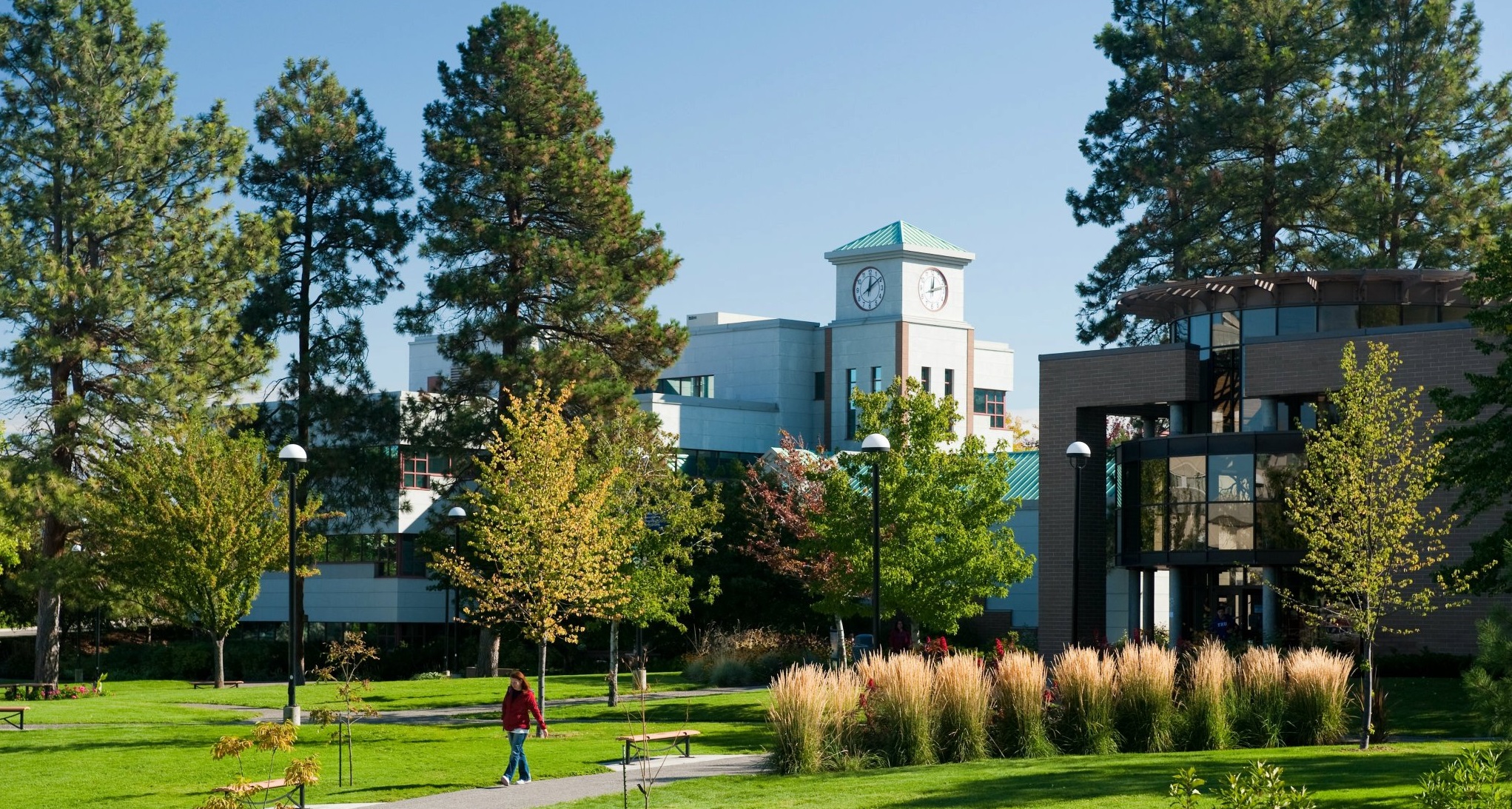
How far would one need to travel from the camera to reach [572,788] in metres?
20.2

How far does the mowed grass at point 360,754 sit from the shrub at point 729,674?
23.3 feet

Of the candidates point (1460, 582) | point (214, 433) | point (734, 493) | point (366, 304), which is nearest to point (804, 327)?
point (734, 493)

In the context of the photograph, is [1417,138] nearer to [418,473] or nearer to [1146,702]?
[1146,702]

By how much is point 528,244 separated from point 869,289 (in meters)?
29.1

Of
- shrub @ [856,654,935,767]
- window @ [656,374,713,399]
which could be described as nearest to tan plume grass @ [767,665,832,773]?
shrub @ [856,654,935,767]

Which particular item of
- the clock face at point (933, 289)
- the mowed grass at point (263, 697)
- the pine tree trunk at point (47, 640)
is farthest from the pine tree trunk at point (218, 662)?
the clock face at point (933, 289)

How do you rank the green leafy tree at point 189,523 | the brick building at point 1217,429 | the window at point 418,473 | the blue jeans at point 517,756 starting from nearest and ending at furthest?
the blue jeans at point 517,756, the brick building at point 1217,429, the green leafy tree at point 189,523, the window at point 418,473

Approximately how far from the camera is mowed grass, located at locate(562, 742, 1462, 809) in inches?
676

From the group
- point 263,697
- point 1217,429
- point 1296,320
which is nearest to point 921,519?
point 1217,429

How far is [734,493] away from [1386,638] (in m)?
22.5

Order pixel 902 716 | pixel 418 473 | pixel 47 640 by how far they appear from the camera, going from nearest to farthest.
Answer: pixel 902 716 < pixel 47 640 < pixel 418 473

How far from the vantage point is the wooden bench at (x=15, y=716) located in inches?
1144

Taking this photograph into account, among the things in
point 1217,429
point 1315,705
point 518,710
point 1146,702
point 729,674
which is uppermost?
point 1217,429

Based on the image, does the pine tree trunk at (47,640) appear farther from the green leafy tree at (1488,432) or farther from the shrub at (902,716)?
the green leafy tree at (1488,432)
